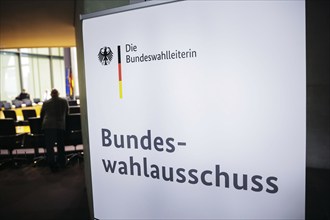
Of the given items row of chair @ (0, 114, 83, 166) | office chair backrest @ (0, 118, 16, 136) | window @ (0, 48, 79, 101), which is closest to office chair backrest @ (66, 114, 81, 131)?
row of chair @ (0, 114, 83, 166)

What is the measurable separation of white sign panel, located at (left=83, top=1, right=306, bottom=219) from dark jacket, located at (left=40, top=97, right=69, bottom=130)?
3483 mm

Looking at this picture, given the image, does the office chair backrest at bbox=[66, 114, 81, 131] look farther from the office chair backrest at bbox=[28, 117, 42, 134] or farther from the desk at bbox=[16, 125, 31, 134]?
the desk at bbox=[16, 125, 31, 134]

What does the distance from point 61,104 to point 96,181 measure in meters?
3.60

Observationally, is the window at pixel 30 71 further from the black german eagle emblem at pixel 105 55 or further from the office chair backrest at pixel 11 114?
the black german eagle emblem at pixel 105 55

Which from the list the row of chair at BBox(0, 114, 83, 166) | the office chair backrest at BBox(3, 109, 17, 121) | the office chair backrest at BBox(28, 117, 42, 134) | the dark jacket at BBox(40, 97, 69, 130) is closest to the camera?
the dark jacket at BBox(40, 97, 69, 130)

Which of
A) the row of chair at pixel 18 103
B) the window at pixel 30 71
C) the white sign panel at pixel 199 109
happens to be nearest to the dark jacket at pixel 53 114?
the white sign panel at pixel 199 109

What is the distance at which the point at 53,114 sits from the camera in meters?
4.83

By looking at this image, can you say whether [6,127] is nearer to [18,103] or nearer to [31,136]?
[31,136]

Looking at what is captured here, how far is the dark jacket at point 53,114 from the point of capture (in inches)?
190

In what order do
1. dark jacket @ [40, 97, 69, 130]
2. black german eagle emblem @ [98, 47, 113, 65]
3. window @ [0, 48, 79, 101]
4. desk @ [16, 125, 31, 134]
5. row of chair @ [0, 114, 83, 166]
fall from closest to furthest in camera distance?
black german eagle emblem @ [98, 47, 113, 65] → dark jacket @ [40, 97, 69, 130] → row of chair @ [0, 114, 83, 166] → desk @ [16, 125, 31, 134] → window @ [0, 48, 79, 101]

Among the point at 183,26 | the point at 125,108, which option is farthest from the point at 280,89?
the point at 125,108

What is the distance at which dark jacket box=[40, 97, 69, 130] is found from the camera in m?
4.82

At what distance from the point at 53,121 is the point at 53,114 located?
0.13 m

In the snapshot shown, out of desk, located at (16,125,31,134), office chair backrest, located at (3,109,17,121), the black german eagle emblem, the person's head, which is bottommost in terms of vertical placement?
desk, located at (16,125,31,134)
